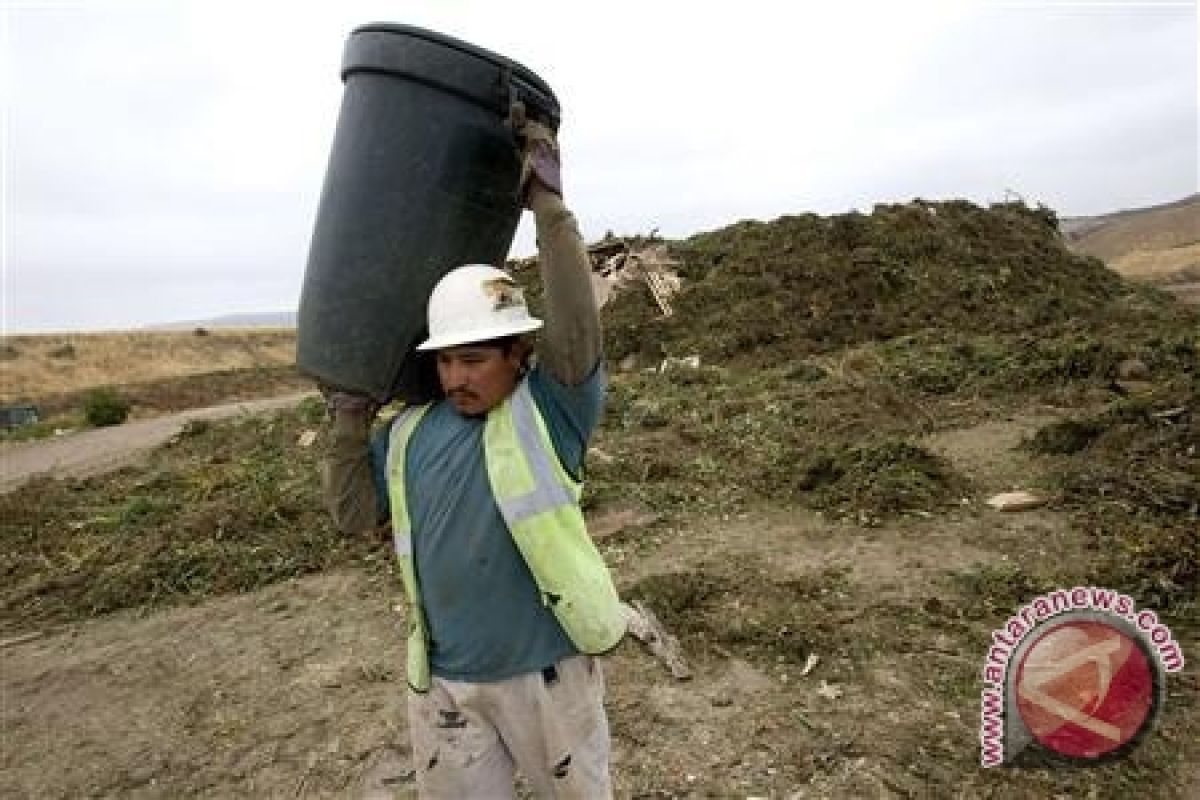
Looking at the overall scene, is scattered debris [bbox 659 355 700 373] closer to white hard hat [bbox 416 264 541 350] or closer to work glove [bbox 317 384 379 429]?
work glove [bbox 317 384 379 429]

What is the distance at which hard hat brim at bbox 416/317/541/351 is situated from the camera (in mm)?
1763

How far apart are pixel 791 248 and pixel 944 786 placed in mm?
12139

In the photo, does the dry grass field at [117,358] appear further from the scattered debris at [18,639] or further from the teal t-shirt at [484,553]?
the teal t-shirt at [484,553]

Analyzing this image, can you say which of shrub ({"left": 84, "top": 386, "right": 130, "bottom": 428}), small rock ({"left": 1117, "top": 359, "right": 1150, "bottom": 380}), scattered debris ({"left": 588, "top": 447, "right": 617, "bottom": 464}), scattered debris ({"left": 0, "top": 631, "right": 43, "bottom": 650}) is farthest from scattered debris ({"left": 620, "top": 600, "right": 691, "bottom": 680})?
shrub ({"left": 84, "top": 386, "right": 130, "bottom": 428})

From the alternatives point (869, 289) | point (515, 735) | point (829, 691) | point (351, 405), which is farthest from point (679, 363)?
point (515, 735)

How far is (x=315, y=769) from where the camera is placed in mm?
3342

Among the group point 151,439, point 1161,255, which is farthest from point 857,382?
point 1161,255

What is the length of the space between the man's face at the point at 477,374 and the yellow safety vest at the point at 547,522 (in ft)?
0.10

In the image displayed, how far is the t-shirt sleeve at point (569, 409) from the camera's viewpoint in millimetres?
1805

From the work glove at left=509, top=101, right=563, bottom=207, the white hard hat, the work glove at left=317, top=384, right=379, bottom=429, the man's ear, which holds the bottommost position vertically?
the work glove at left=317, top=384, right=379, bottom=429

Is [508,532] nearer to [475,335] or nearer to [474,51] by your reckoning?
[475,335]

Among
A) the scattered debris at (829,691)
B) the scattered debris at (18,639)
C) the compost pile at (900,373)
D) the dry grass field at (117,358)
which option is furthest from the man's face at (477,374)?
the dry grass field at (117,358)

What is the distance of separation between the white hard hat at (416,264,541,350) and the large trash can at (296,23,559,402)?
0.55 feet

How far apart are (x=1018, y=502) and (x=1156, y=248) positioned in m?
50.3
